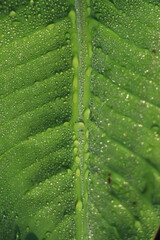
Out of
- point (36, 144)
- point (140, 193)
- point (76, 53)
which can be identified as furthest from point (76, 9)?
point (140, 193)

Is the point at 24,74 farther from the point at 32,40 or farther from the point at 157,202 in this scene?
the point at 157,202

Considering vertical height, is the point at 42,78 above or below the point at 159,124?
above

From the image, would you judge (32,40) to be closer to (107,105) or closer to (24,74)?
(24,74)

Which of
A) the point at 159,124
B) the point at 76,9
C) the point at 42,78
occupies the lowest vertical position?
the point at 159,124

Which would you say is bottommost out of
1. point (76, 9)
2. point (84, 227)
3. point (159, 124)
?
point (84, 227)

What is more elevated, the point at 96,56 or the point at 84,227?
the point at 96,56

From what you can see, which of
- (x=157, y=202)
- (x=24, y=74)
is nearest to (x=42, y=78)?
(x=24, y=74)
